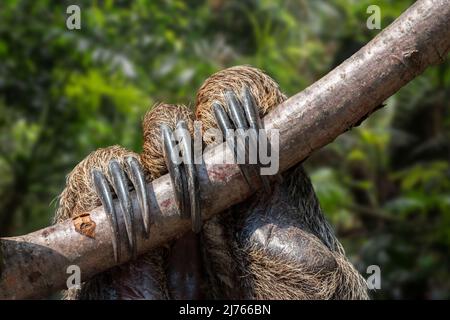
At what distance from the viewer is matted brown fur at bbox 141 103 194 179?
7.38 feet

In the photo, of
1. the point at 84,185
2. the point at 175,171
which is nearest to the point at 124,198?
the point at 175,171

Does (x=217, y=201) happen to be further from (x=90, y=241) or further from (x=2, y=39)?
(x=2, y=39)

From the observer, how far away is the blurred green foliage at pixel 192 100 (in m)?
5.50

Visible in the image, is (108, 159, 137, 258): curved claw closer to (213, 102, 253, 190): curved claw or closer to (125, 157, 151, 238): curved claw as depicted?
(125, 157, 151, 238): curved claw

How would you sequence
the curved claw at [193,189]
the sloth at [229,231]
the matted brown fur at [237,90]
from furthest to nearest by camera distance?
the matted brown fur at [237,90] < the sloth at [229,231] < the curved claw at [193,189]

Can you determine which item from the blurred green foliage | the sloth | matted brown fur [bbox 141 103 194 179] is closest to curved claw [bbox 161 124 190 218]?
the sloth

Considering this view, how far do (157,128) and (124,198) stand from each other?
0.39m

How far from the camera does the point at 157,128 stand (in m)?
2.35

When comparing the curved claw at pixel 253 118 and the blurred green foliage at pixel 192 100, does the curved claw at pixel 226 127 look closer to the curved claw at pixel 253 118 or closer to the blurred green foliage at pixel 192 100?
the curved claw at pixel 253 118

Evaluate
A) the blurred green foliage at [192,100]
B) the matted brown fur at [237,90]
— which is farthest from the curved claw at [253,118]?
the blurred green foliage at [192,100]

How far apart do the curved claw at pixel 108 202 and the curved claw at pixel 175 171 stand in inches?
7.5

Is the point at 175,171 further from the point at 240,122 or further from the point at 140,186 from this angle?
the point at 240,122

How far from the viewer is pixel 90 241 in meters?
1.95

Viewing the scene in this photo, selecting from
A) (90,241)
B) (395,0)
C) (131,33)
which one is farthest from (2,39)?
(90,241)
